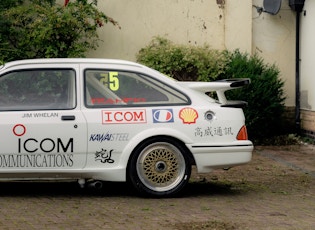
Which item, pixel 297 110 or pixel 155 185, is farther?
pixel 297 110

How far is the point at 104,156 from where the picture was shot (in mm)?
9227

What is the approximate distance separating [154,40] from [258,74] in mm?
2159

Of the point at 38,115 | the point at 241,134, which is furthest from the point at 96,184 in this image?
the point at 241,134

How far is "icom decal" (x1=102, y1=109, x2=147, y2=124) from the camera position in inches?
365

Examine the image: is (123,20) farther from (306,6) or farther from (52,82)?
(52,82)

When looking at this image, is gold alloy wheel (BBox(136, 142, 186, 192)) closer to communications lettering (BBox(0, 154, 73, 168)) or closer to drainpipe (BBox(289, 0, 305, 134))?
communications lettering (BBox(0, 154, 73, 168))

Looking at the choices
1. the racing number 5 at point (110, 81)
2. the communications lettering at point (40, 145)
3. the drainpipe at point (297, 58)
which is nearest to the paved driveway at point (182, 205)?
the communications lettering at point (40, 145)

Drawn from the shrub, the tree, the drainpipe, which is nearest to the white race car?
the tree

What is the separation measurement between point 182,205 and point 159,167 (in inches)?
22.7

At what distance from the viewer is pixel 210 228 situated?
25.2 feet

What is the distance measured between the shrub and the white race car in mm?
5483

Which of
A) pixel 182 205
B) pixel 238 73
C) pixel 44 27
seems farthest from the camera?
pixel 238 73

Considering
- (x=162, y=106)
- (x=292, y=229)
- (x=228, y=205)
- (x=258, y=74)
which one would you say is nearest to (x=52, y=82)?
(x=162, y=106)

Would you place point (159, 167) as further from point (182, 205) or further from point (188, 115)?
point (188, 115)
